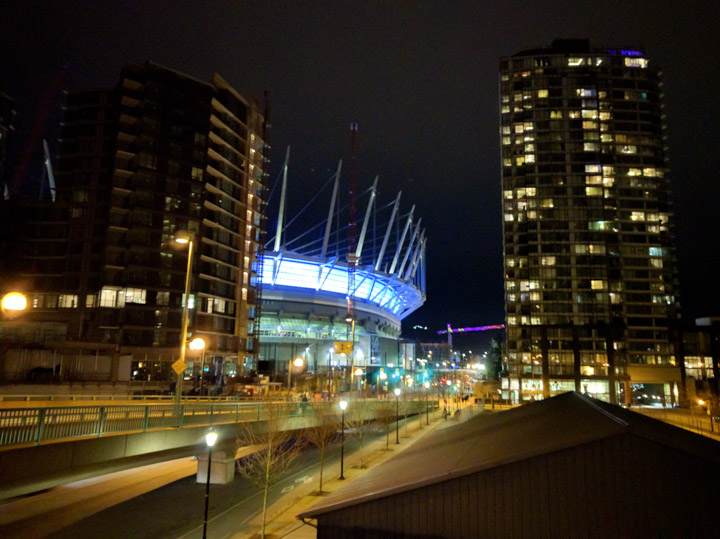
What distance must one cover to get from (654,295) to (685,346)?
465 inches

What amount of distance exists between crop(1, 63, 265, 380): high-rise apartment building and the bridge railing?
4578 cm

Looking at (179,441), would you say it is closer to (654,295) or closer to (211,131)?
(211,131)

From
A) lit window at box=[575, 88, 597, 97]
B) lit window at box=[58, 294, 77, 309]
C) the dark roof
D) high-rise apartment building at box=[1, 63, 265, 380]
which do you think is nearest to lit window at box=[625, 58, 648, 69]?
lit window at box=[575, 88, 597, 97]

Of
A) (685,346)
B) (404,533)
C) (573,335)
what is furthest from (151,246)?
(685,346)

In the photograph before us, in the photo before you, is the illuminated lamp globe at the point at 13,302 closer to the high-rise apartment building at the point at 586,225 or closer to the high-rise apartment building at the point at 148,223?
the high-rise apartment building at the point at 148,223

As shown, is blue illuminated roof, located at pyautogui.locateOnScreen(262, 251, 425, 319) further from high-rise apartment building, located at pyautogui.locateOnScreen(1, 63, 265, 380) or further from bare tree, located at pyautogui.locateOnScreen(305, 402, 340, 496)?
bare tree, located at pyautogui.locateOnScreen(305, 402, 340, 496)

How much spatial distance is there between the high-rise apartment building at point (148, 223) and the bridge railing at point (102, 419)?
4578cm

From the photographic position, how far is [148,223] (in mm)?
78562

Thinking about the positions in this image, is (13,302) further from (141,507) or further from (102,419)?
(141,507)

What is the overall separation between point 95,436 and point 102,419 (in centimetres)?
68

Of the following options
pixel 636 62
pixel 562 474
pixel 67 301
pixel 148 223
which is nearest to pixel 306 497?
pixel 562 474

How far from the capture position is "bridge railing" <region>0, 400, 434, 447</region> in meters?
17.4

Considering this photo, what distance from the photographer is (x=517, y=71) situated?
12781cm

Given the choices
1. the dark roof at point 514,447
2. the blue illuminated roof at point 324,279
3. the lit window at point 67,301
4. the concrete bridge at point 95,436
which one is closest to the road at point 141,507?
the concrete bridge at point 95,436
